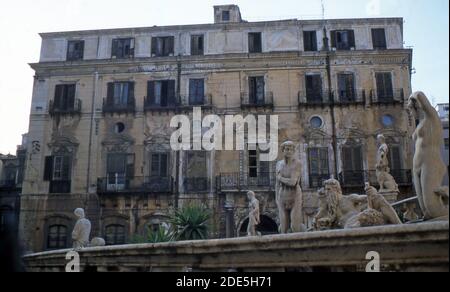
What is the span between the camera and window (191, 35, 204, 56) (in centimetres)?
2658

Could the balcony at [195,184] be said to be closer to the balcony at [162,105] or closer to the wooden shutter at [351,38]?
the balcony at [162,105]

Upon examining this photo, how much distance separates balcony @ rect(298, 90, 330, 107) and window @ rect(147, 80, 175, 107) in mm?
7517

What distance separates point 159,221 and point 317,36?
14.2m

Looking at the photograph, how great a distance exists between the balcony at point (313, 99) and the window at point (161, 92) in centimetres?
752

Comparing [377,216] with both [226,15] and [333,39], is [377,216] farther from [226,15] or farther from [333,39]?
[226,15]

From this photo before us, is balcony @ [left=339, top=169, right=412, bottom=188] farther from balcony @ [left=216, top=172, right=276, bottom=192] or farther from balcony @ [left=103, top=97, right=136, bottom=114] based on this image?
balcony @ [left=103, top=97, right=136, bottom=114]

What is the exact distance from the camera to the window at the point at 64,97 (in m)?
26.6

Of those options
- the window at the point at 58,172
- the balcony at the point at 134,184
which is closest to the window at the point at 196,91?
the balcony at the point at 134,184

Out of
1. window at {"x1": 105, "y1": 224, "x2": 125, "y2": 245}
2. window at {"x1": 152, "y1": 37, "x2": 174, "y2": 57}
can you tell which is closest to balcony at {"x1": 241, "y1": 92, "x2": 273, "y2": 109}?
window at {"x1": 152, "y1": 37, "x2": 174, "y2": 57}

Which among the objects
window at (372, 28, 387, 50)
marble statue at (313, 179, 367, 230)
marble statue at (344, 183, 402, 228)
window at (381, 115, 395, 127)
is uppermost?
window at (372, 28, 387, 50)

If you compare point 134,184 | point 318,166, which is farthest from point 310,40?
point 134,184

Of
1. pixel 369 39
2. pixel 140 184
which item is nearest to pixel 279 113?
pixel 369 39

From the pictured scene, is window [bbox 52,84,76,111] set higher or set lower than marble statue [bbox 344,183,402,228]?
higher

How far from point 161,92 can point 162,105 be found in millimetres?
846
